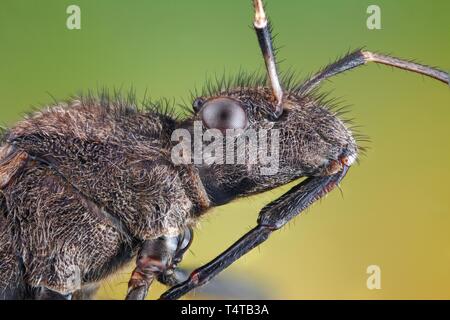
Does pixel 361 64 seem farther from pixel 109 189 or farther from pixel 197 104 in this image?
pixel 109 189

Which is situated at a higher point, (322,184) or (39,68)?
(39,68)

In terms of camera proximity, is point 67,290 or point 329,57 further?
point 329,57

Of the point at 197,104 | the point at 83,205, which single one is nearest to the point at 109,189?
the point at 83,205

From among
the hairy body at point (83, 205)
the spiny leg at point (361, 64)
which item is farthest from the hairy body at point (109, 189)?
the spiny leg at point (361, 64)

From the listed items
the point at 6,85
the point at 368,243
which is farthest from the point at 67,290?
the point at 6,85

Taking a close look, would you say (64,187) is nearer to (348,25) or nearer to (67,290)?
(67,290)
